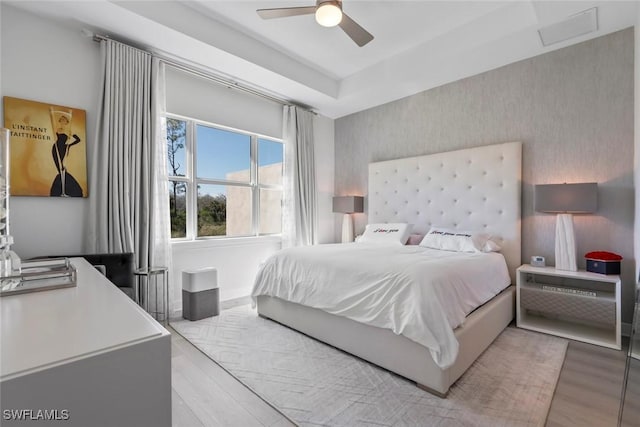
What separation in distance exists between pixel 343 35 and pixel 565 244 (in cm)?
309

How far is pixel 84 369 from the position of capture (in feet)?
1.91

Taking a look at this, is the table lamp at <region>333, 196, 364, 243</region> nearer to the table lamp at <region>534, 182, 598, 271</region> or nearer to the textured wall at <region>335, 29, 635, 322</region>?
the textured wall at <region>335, 29, 635, 322</region>

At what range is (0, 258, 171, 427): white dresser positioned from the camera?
531mm

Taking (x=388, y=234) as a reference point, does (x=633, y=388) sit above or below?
below

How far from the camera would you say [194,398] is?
1854 mm

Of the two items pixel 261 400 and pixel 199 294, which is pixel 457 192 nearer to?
pixel 261 400

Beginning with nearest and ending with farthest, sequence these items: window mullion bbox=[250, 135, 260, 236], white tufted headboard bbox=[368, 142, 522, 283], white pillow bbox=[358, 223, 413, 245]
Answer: white tufted headboard bbox=[368, 142, 522, 283] → white pillow bbox=[358, 223, 413, 245] → window mullion bbox=[250, 135, 260, 236]

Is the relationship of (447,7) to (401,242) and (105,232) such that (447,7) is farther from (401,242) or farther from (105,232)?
(105,232)

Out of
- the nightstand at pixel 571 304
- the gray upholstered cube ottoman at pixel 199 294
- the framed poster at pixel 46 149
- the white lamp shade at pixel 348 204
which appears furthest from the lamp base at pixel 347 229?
the framed poster at pixel 46 149

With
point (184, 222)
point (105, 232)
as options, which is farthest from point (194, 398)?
point (184, 222)

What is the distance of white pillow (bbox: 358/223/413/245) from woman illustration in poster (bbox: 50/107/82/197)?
130 inches

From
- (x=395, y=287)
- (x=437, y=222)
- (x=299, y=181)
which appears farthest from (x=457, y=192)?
(x=299, y=181)

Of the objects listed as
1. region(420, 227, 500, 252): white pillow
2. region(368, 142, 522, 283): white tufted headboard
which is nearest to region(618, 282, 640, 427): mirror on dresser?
region(420, 227, 500, 252): white pillow

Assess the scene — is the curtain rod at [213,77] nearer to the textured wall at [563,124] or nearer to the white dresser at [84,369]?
the textured wall at [563,124]
